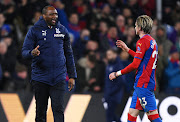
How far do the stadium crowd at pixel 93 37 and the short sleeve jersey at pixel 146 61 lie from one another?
11.1ft

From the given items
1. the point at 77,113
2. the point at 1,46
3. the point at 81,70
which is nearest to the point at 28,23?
the point at 1,46

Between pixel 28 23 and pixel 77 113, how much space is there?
3.41m

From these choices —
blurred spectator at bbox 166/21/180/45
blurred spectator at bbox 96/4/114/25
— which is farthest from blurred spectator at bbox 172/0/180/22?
blurred spectator at bbox 96/4/114/25

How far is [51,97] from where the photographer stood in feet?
21.8

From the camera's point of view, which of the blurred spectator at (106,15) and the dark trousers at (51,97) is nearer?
the dark trousers at (51,97)

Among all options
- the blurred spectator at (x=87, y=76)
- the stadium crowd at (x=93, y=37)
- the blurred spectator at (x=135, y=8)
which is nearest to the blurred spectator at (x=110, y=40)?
the stadium crowd at (x=93, y=37)

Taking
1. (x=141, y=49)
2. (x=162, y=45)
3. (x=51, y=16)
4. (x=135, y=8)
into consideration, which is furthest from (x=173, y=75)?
(x=51, y=16)

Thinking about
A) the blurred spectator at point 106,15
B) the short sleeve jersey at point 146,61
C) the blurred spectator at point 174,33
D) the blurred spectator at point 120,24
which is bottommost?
the short sleeve jersey at point 146,61

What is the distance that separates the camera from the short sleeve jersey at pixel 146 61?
6.27m

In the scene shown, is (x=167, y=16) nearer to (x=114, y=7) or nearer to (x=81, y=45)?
(x=114, y=7)

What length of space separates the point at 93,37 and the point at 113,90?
2687 millimetres

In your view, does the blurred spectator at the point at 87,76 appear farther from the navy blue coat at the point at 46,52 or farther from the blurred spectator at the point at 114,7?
the navy blue coat at the point at 46,52

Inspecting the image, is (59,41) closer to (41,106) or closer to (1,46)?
(41,106)

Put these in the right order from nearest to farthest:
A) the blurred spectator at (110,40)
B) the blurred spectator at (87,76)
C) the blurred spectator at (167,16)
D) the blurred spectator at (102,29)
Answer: the blurred spectator at (87,76) < the blurred spectator at (110,40) < the blurred spectator at (102,29) < the blurred spectator at (167,16)
